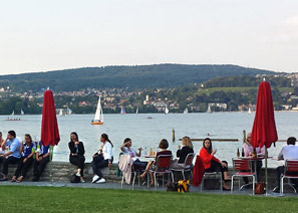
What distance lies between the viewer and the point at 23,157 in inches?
601

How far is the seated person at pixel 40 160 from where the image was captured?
15.1 m

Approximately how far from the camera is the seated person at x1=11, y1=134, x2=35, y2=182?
15.1 metres

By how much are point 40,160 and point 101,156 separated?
1548mm

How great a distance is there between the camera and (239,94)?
167m

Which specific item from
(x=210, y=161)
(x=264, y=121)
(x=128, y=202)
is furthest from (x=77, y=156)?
(x=264, y=121)

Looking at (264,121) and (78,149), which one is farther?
(78,149)

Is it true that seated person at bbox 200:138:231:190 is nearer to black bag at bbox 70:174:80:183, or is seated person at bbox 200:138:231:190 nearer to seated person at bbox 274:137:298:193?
seated person at bbox 274:137:298:193

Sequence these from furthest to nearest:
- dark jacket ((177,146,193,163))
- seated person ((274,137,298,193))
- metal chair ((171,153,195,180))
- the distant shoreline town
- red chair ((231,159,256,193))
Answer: the distant shoreline town < dark jacket ((177,146,193,163)) < metal chair ((171,153,195,180)) < red chair ((231,159,256,193)) < seated person ((274,137,298,193))

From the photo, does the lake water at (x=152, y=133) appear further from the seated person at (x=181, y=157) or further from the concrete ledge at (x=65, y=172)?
the seated person at (x=181, y=157)

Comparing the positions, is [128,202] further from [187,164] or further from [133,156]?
[133,156]

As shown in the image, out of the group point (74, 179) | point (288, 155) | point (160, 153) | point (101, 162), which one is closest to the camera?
point (288, 155)

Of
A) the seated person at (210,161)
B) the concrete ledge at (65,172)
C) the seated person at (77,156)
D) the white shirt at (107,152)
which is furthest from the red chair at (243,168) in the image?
the seated person at (77,156)

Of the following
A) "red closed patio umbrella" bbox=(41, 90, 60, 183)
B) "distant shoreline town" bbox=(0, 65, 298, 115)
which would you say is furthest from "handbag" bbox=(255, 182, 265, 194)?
"distant shoreline town" bbox=(0, 65, 298, 115)

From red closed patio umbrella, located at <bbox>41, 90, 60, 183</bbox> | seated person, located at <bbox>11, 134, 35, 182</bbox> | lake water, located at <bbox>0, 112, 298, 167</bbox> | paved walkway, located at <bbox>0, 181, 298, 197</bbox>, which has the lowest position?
lake water, located at <bbox>0, 112, 298, 167</bbox>
